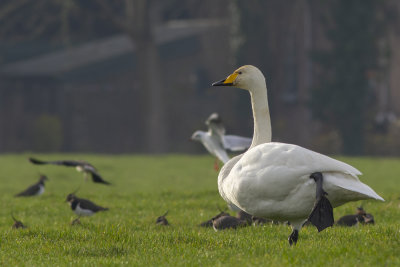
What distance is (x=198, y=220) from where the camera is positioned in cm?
1153

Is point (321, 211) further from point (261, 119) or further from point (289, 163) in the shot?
point (261, 119)

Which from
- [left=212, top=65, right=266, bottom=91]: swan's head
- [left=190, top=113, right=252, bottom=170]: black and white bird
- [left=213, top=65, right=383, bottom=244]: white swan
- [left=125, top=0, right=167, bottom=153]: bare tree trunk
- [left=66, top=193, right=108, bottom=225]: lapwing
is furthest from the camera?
[left=125, top=0, right=167, bottom=153]: bare tree trunk

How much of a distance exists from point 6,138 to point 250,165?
106 feet

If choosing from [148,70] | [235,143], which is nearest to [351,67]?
[148,70]

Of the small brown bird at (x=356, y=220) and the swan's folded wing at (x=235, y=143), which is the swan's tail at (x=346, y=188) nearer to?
the small brown bird at (x=356, y=220)

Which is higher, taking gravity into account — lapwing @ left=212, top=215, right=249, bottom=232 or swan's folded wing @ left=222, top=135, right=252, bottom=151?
swan's folded wing @ left=222, top=135, right=252, bottom=151

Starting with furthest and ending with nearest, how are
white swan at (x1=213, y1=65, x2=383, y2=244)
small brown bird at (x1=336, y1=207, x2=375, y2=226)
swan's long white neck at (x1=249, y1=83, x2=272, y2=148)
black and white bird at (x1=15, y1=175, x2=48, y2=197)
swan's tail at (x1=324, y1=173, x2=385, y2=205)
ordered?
black and white bird at (x1=15, y1=175, x2=48, y2=197)
small brown bird at (x1=336, y1=207, x2=375, y2=226)
swan's long white neck at (x1=249, y1=83, x2=272, y2=148)
white swan at (x1=213, y1=65, x2=383, y2=244)
swan's tail at (x1=324, y1=173, x2=385, y2=205)

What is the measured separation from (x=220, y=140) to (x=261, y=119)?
3897 millimetres

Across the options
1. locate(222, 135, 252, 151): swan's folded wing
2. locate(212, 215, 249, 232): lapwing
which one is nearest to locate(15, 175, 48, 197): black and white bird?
locate(222, 135, 252, 151): swan's folded wing

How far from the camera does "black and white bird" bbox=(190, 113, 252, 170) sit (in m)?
12.9

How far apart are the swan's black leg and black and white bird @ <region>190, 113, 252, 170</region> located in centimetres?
521

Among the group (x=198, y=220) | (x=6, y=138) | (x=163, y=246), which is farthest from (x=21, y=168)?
(x=163, y=246)

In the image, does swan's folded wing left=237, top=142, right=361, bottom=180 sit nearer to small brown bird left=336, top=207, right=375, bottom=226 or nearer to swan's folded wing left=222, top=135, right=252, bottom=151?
small brown bird left=336, top=207, right=375, bottom=226

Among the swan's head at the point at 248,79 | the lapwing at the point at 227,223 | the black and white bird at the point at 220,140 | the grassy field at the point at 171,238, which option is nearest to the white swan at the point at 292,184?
the grassy field at the point at 171,238
